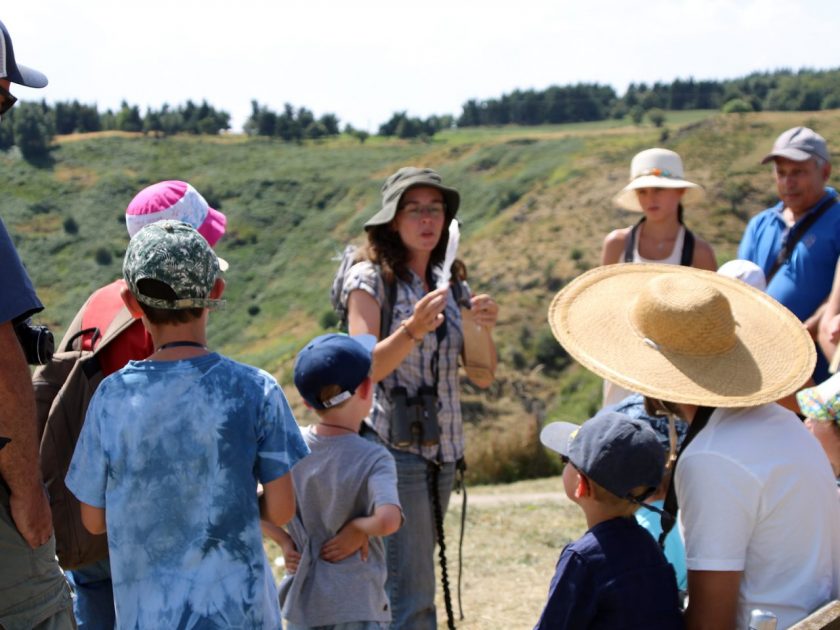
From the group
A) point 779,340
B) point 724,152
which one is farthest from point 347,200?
point 779,340

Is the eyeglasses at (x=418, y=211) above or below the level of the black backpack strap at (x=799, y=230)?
above

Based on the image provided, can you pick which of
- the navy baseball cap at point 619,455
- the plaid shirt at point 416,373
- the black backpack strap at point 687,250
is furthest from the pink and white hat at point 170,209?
the black backpack strap at point 687,250

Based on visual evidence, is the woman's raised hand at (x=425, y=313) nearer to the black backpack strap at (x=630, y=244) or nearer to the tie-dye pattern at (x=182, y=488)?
the tie-dye pattern at (x=182, y=488)

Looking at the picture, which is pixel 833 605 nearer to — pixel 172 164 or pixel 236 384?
pixel 236 384

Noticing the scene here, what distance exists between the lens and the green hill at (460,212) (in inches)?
1057

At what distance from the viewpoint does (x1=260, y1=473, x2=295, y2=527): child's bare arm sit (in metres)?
2.39

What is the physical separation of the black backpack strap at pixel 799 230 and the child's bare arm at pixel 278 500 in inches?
133

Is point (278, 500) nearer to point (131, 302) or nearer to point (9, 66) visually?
point (131, 302)

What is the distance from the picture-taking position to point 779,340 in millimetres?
2797

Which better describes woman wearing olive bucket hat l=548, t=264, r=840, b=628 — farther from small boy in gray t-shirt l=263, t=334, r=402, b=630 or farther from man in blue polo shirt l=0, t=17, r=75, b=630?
man in blue polo shirt l=0, t=17, r=75, b=630

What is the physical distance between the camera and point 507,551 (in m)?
6.50

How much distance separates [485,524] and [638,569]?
16.5 feet

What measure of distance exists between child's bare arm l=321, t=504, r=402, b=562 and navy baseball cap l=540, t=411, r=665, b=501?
25.7 inches

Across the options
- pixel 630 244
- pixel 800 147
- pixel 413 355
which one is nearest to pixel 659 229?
pixel 630 244
